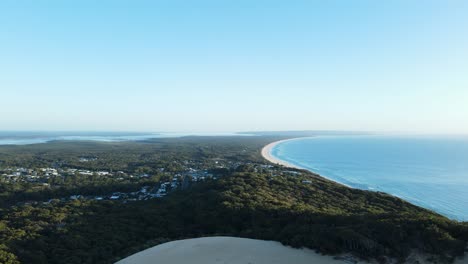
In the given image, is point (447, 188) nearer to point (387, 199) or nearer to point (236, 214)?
point (387, 199)

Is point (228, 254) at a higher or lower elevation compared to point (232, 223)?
higher

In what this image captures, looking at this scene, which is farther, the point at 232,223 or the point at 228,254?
the point at 232,223

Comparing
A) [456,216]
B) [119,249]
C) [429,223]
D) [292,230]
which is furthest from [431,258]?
[456,216]

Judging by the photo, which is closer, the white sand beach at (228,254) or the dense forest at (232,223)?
the white sand beach at (228,254)

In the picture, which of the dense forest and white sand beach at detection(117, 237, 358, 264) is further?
the dense forest

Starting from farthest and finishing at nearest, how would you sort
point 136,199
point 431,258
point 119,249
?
point 136,199
point 119,249
point 431,258

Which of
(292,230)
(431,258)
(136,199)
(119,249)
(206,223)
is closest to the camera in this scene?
(431,258)

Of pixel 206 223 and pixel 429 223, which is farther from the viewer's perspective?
pixel 206 223

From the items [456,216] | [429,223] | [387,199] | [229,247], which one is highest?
[429,223]
